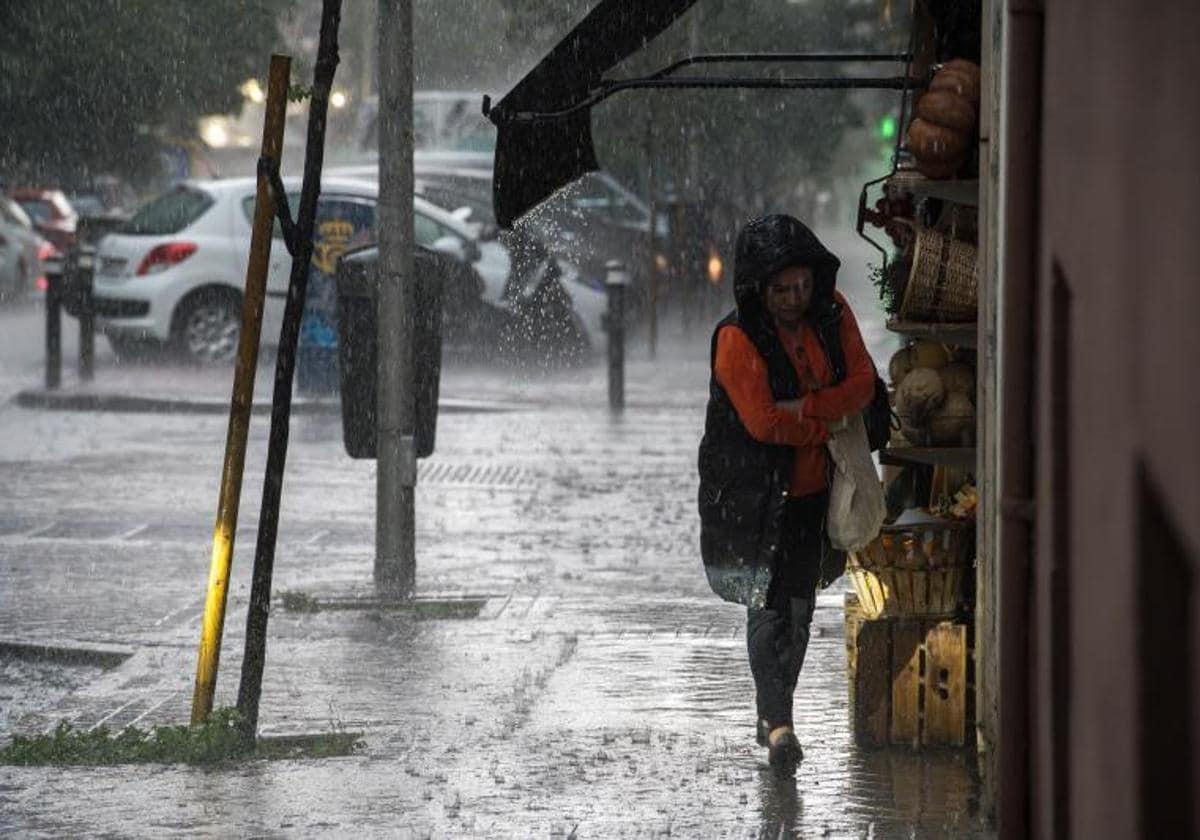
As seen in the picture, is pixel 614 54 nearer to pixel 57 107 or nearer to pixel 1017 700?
pixel 1017 700

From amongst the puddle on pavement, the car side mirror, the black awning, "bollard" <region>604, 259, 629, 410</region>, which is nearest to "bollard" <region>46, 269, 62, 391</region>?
the car side mirror

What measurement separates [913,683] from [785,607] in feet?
1.49

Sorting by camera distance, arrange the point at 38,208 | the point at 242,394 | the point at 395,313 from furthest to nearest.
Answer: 1. the point at 38,208
2. the point at 395,313
3. the point at 242,394

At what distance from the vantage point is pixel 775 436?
7461 mm

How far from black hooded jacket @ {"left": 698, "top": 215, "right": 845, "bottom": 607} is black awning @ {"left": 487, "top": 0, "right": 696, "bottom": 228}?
4.43 ft

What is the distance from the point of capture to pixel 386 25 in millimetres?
10812

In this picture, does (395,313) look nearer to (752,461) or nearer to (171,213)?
(752,461)

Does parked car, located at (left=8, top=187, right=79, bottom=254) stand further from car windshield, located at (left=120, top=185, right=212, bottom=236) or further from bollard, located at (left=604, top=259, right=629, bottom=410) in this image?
bollard, located at (left=604, top=259, right=629, bottom=410)

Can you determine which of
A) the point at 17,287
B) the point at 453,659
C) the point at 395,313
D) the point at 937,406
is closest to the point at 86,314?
the point at 395,313

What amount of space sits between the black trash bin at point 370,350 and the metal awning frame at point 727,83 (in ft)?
7.18

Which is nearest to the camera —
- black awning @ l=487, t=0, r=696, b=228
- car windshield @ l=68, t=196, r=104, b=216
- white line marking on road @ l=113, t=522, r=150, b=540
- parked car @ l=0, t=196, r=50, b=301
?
black awning @ l=487, t=0, r=696, b=228

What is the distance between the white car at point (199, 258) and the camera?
74.7 ft

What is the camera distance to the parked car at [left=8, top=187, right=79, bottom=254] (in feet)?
128

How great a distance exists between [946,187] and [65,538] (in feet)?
21.8
